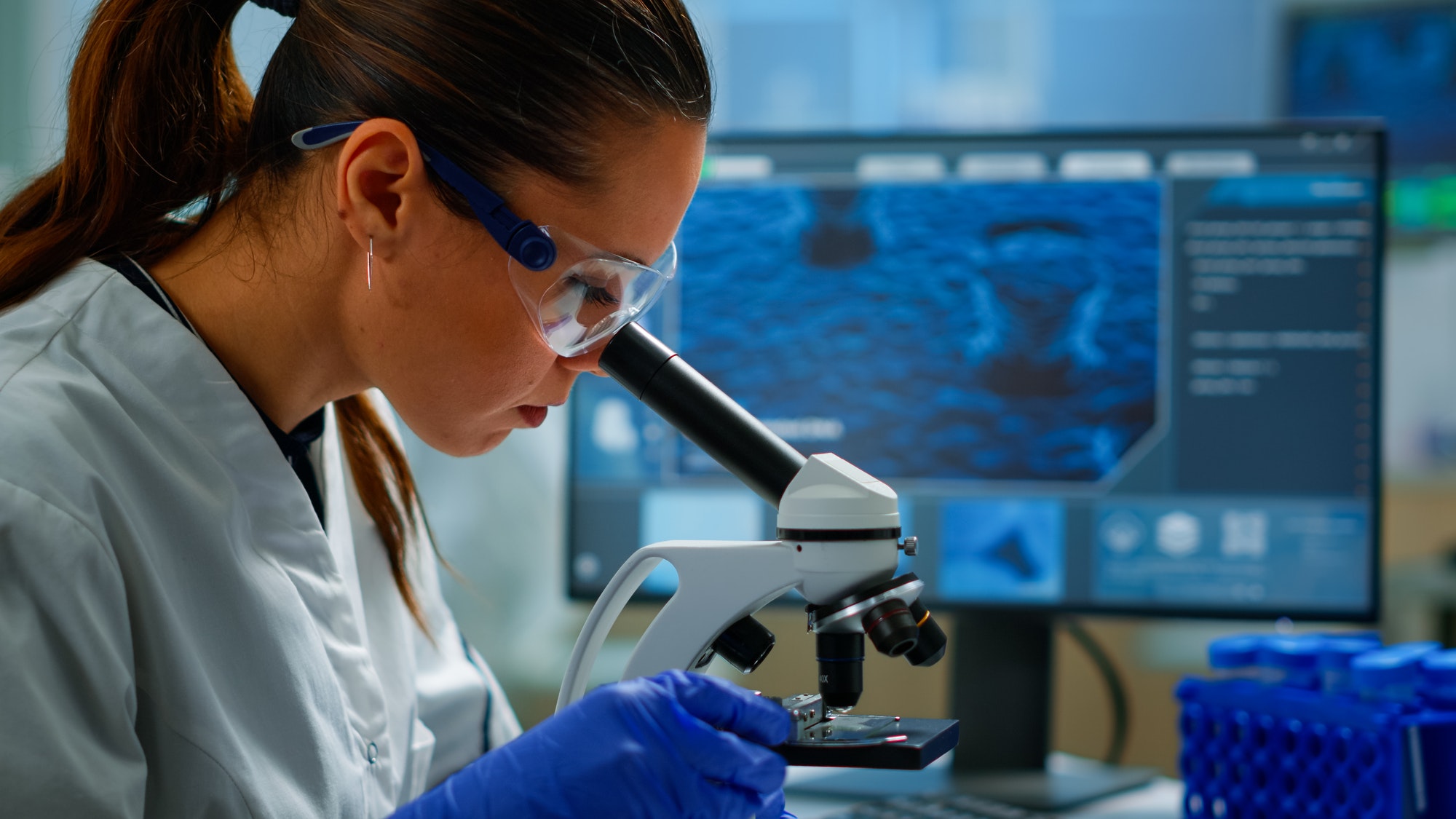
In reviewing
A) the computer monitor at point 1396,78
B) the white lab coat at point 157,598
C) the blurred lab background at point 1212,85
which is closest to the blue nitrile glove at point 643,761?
the white lab coat at point 157,598

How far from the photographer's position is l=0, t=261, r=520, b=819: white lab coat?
630 millimetres

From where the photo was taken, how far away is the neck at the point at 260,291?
822 mm

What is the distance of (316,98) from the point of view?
79 cm

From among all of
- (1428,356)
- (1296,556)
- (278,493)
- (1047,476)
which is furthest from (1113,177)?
(1428,356)

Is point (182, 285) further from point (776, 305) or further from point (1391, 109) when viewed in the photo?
point (1391, 109)

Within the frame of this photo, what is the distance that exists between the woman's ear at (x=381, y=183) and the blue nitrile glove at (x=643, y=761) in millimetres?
330

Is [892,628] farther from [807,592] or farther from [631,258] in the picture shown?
[631,258]

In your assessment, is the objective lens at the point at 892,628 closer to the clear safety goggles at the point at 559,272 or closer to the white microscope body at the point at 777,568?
the white microscope body at the point at 777,568

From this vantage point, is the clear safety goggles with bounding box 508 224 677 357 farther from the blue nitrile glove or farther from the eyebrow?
the blue nitrile glove

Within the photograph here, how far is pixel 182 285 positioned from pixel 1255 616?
3.34 feet

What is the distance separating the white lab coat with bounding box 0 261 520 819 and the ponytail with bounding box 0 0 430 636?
0.05 m

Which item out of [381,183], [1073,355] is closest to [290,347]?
[381,183]

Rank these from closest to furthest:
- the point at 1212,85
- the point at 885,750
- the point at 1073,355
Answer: the point at 885,750 → the point at 1073,355 → the point at 1212,85

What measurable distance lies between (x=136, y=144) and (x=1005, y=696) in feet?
3.12
